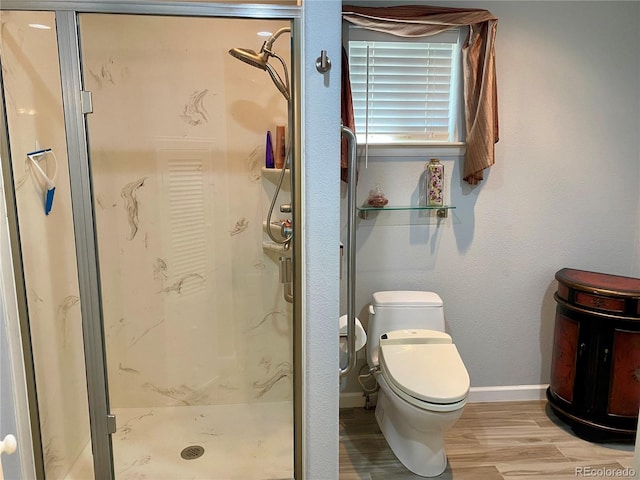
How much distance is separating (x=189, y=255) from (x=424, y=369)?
1.33m

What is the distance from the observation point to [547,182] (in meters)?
2.73

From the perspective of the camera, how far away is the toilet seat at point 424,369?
2.06 m

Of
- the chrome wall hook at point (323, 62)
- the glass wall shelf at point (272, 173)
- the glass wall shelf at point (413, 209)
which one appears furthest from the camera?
the glass wall shelf at point (413, 209)

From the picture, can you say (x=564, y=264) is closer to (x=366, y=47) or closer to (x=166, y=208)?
(x=366, y=47)

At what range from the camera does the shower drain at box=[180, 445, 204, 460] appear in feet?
7.55

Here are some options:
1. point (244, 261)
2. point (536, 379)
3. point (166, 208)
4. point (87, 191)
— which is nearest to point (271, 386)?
point (244, 261)

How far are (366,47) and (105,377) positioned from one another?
1967 millimetres

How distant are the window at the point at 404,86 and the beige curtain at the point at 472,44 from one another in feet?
0.26

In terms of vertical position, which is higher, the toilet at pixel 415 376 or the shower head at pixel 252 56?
the shower head at pixel 252 56

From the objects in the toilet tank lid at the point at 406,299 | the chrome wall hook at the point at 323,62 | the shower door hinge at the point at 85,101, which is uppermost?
the chrome wall hook at the point at 323,62

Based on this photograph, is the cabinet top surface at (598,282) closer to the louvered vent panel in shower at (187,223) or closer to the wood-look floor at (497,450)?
the wood-look floor at (497,450)

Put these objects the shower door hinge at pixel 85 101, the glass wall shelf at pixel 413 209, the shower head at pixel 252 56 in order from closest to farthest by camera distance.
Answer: the shower door hinge at pixel 85 101 → the shower head at pixel 252 56 → the glass wall shelf at pixel 413 209

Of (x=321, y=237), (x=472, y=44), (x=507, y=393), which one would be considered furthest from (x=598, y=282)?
(x=321, y=237)

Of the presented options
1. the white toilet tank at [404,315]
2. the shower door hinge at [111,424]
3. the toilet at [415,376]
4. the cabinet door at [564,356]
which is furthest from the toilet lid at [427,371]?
the shower door hinge at [111,424]
